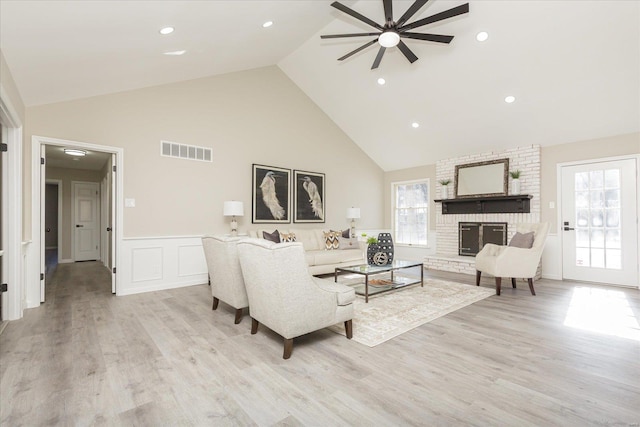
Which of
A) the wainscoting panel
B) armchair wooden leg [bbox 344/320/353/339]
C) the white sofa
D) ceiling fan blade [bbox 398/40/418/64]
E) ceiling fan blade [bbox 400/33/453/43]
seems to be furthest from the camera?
the white sofa

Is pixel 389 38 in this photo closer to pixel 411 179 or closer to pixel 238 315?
pixel 238 315

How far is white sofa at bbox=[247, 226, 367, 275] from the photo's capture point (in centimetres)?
517

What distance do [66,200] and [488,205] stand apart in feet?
A: 33.1

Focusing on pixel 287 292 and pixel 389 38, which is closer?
pixel 287 292

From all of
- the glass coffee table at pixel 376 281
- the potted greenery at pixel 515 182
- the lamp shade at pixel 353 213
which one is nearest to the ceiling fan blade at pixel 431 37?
the glass coffee table at pixel 376 281

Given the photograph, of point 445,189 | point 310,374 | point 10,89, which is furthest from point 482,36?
point 10,89

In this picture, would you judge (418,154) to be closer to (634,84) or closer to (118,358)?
Result: (634,84)

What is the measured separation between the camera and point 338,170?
720cm

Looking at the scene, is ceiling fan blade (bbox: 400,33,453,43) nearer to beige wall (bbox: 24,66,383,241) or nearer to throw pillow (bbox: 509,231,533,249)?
throw pillow (bbox: 509,231,533,249)

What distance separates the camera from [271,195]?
5.92m

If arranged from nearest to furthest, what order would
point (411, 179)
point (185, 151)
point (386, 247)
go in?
point (386, 247) < point (185, 151) < point (411, 179)

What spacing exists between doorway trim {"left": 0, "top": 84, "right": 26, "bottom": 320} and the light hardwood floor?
223 mm

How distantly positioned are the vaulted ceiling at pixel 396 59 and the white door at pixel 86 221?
5212mm

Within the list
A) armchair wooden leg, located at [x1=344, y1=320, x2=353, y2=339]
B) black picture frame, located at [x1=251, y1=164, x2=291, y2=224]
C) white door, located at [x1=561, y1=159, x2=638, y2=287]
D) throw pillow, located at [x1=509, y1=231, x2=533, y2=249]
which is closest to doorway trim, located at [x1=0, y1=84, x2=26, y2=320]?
black picture frame, located at [x1=251, y1=164, x2=291, y2=224]
